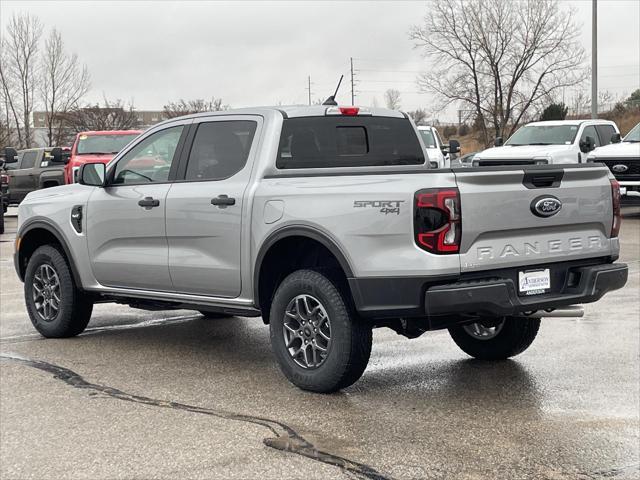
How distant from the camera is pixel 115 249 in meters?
7.43

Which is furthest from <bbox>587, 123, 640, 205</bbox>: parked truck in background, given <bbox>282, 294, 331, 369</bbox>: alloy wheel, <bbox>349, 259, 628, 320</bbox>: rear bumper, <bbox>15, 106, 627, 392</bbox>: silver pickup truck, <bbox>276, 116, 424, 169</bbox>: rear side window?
<bbox>282, 294, 331, 369</bbox>: alloy wheel

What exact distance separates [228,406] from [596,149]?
15.8 m

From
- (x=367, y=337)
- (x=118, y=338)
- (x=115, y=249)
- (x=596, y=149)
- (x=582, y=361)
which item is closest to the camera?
(x=367, y=337)

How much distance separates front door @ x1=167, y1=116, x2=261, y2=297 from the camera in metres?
6.45

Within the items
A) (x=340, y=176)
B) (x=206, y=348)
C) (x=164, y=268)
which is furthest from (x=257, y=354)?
(x=340, y=176)

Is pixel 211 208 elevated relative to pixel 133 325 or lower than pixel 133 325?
elevated

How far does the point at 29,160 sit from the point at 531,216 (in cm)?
2253

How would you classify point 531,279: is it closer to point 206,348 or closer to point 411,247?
point 411,247

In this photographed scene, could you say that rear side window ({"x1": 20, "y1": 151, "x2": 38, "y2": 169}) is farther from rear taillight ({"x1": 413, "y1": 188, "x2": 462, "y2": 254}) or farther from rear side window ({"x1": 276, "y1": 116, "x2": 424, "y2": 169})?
rear taillight ({"x1": 413, "y1": 188, "x2": 462, "y2": 254})

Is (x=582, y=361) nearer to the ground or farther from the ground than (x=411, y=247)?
nearer to the ground

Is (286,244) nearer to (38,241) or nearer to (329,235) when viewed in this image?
(329,235)

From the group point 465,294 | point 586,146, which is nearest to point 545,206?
point 465,294

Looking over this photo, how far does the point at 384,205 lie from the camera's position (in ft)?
17.9

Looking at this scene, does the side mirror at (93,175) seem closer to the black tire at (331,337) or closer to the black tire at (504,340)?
the black tire at (331,337)
